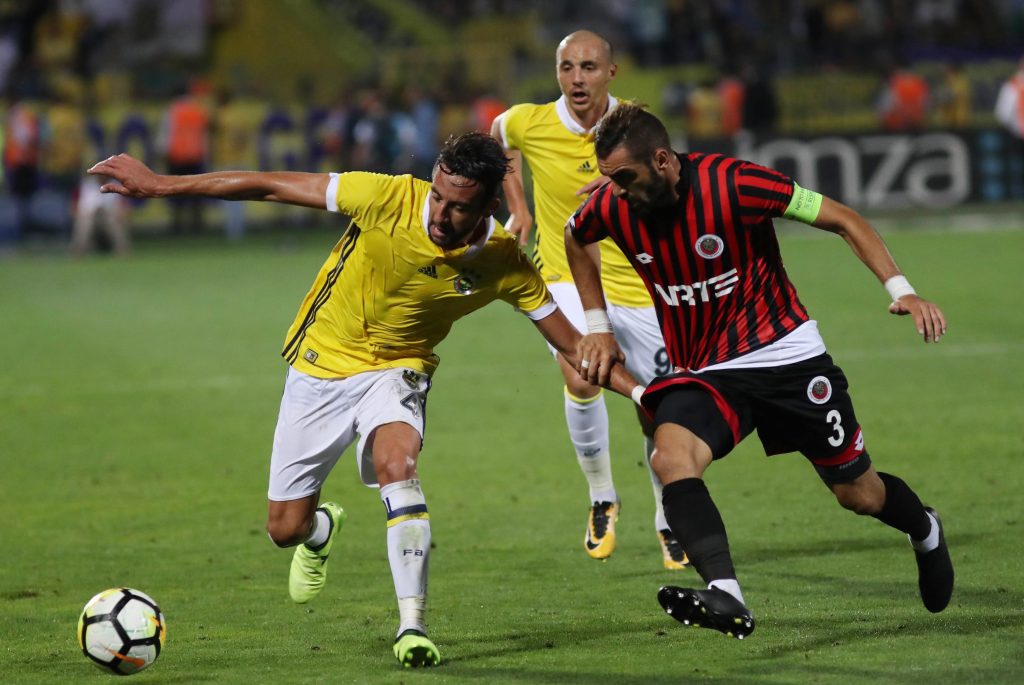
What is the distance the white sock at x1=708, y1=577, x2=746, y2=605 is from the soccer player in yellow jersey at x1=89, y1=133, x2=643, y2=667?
913mm

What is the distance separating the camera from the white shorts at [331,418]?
6023 millimetres

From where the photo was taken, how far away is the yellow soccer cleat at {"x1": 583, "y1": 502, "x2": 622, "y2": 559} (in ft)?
24.1

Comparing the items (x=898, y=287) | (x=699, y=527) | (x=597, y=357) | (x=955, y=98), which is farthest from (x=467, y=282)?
(x=955, y=98)

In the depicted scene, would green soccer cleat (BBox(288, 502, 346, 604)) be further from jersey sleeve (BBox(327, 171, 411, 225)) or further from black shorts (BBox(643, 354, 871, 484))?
black shorts (BBox(643, 354, 871, 484))

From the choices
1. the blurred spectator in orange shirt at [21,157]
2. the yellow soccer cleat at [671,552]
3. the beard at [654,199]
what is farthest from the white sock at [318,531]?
the blurred spectator in orange shirt at [21,157]

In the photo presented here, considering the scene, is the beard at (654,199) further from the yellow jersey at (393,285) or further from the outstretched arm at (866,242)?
the yellow jersey at (393,285)

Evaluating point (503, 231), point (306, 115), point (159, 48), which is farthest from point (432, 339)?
point (159, 48)

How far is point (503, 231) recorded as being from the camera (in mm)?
6000

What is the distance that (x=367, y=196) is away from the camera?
5957 millimetres

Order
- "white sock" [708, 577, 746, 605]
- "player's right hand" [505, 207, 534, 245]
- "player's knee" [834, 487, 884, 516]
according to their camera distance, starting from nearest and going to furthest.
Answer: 1. "white sock" [708, 577, 746, 605]
2. "player's knee" [834, 487, 884, 516]
3. "player's right hand" [505, 207, 534, 245]

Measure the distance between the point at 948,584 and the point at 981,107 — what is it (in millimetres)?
22847

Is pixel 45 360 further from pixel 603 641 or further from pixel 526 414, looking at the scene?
pixel 603 641

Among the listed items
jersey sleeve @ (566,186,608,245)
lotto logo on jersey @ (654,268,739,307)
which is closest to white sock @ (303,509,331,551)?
jersey sleeve @ (566,186,608,245)

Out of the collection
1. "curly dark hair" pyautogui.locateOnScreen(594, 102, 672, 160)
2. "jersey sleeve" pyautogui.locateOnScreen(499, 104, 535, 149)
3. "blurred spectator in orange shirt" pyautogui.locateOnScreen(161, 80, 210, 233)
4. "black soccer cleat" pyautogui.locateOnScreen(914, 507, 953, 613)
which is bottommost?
"black soccer cleat" pyautogui.locateOnScreen(914, 507, 953, 613)
